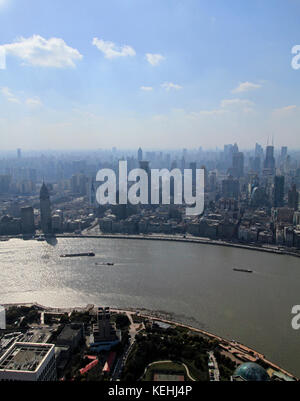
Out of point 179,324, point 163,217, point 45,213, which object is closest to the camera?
point 179,324

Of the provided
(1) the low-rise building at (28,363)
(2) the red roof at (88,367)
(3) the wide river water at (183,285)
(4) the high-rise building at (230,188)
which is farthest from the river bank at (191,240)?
(4) the high-rise building at (230,188)

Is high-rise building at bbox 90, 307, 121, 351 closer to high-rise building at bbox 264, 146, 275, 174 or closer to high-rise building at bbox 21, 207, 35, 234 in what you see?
high-rise building at bbox 21, 207, 35, 234

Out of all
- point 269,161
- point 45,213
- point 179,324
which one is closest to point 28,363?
point 179,324

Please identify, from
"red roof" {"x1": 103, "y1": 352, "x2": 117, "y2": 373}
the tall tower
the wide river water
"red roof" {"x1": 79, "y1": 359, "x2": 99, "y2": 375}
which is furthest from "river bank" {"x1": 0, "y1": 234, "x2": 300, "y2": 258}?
"red roof" {"x1": 79, "y1": 359, "x2": 99, "y2": 375}

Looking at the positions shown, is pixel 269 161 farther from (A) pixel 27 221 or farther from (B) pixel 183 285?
(B) pixel 183 285

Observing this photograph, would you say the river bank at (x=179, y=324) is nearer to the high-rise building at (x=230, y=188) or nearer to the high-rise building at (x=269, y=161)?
the high-rise building at (x=230, y=188)

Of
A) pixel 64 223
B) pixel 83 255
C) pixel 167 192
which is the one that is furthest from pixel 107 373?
pixel 167 192
